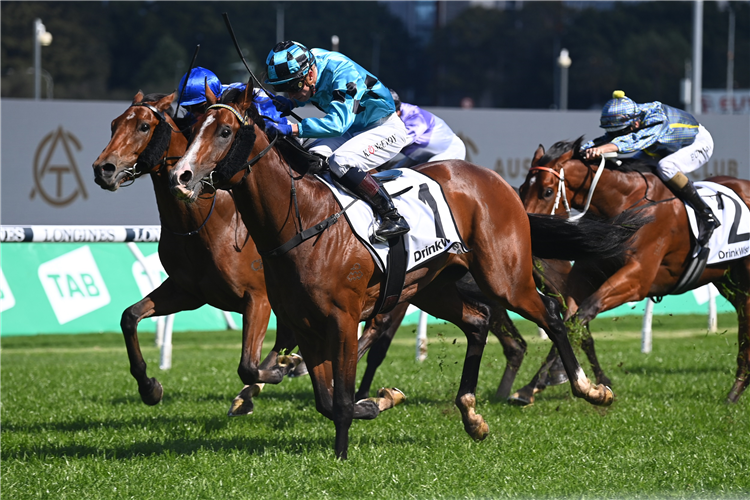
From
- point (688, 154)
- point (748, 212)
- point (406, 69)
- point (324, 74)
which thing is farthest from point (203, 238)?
point (406, 69)

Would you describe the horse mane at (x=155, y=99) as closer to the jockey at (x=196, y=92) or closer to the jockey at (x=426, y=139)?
the jockey at (x=196, y=92)

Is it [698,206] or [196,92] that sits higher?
[196,92]

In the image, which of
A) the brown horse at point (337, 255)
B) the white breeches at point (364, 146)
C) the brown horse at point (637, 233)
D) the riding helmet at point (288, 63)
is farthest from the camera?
the brown horse at point (637, 233)

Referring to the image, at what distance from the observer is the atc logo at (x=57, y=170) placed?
12758mm

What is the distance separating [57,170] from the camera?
42.2 feet

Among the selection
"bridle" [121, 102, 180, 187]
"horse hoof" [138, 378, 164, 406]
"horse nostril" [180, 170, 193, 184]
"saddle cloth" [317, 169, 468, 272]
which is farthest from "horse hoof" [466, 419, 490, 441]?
"bridle" [121, 102, 180, 187]

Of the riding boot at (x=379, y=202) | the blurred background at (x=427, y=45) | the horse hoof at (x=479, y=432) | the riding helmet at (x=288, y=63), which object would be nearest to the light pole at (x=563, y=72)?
the blurred background at (x=427, y=45)

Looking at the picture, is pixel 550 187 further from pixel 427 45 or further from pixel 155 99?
pixel 427 45

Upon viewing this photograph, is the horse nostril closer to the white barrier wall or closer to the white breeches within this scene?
the white breeches

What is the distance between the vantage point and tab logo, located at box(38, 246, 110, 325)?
955 cm

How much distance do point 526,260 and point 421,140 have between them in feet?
5.07

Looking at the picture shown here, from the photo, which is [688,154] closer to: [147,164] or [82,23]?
[147,164]

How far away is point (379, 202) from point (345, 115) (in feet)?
1.55

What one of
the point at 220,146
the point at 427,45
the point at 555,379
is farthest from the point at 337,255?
the point at 427,45
